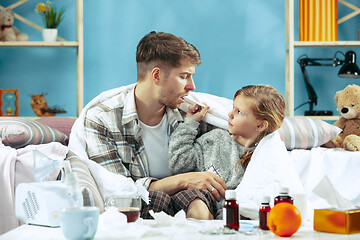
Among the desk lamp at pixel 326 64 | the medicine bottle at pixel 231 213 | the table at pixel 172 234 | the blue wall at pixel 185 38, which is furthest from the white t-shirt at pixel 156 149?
the desk lamp at pixel 326 64

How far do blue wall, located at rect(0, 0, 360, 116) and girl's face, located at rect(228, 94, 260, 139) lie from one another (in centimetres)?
119

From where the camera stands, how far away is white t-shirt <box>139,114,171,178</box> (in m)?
2.06

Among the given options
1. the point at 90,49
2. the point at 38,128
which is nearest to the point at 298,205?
the point at 38,128

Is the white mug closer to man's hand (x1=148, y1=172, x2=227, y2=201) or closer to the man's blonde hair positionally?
man's hand (x1=148, y1=172, x2=227, y2=201)

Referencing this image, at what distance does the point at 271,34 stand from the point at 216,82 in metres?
0.45

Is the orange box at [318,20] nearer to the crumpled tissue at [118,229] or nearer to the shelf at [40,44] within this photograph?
the shelf at [40,44]

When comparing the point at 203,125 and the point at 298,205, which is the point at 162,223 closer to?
the point at 298,205

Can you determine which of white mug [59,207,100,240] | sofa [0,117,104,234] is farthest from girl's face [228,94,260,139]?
white mug [59,207,100,240]

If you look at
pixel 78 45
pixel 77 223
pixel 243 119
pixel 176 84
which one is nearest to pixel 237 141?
pixel 243 119

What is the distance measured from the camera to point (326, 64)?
297cm

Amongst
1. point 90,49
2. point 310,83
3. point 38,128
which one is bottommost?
point 38,128

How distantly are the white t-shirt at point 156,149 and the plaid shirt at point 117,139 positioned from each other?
29mm

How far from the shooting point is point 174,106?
212 cm

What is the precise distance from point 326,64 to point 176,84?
1272 millimetres
